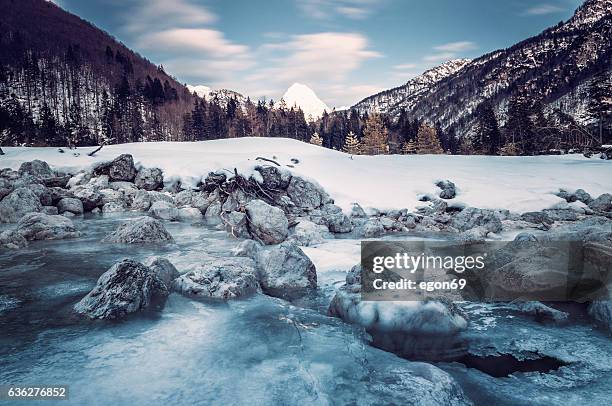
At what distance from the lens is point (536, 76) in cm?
A: 14075

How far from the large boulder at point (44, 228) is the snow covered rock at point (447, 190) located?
13.9 m

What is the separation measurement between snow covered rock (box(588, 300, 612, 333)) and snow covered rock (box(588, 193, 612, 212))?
11.6 meters

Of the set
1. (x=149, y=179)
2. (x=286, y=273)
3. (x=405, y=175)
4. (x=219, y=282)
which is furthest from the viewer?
(x=405, y=175)

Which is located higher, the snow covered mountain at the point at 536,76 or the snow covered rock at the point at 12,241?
the snow covered mountain at the point at 536,76

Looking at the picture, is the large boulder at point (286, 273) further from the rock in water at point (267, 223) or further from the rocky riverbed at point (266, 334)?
the rock in water at point (267, 223)

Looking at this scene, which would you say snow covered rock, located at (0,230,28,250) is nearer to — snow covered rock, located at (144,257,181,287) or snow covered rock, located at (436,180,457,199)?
snow covered rock, located at (144,257,181,287)

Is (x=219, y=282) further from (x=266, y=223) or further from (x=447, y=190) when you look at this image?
(x=447, y=190)

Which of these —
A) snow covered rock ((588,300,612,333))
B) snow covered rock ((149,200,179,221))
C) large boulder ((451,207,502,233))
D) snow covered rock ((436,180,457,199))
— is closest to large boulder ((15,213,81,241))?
snow covered rock ((149,200,179,221))

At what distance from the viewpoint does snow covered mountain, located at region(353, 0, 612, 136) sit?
407 feet

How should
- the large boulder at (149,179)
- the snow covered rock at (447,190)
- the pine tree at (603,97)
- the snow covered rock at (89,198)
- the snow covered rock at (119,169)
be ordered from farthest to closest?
the snow covered rock at (119,169) < the large boulder at (149,179) < the snow covered rock at (447,190) < the snow covered rock at (89,198) < the pine tree at (603,97)

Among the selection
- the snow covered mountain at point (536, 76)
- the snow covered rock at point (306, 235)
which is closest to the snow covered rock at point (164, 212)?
the snow covered rock at point (306, 235)

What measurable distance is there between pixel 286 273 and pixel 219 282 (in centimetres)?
113

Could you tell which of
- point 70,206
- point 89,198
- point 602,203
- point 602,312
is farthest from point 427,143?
point 602,312

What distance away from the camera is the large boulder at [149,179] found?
18.0 meters
